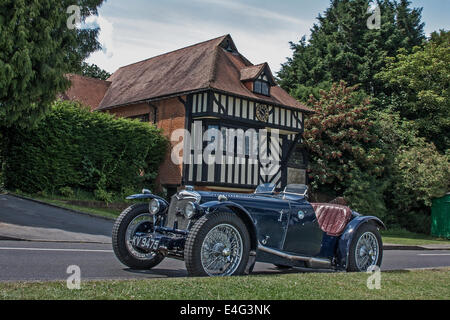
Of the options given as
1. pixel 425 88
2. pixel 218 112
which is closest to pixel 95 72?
pixel 218 112

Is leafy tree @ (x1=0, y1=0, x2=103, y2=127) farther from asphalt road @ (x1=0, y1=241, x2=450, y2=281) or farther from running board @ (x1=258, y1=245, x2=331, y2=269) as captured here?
running board @ (x1=258, y1=245, x2=331, y2=269)

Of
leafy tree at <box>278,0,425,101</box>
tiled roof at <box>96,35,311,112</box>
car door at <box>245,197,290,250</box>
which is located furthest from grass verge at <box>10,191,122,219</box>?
leafy tree at <box>278,0,425,101</box>

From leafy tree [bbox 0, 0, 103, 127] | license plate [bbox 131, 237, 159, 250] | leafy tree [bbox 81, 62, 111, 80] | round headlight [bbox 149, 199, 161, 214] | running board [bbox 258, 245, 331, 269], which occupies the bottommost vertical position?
running board [bbox 258, 245, 331, 269]

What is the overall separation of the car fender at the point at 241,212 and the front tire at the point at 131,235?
1225 millimetres

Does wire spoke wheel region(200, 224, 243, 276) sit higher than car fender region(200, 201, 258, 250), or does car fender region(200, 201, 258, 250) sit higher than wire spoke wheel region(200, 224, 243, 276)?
car fender region(200, 201, 258, 250)

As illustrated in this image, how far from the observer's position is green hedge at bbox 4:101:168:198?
17.2m

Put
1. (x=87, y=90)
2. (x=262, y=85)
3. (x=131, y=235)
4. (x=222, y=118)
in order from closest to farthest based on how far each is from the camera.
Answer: (x=131, y=235) < (x=222, y=118) < (x=262, y=85) < (x=87, y=90)

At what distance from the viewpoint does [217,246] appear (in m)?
5.57

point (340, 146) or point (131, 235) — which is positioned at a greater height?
point (340, 146)

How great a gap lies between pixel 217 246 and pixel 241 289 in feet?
3.65

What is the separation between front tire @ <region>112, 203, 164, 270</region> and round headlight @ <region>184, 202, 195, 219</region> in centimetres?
105

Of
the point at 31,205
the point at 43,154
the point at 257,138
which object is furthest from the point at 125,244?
the point at 257,138

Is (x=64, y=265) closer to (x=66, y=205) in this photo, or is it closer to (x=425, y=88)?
(x=66, y=205)

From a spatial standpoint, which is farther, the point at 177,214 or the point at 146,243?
the point at 177,214
